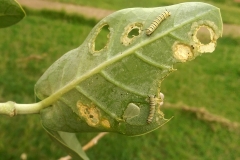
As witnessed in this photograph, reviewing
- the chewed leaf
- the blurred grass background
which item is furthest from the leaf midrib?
the blurred grass background

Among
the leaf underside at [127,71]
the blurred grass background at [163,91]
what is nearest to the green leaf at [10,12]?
the leaf underside at [127,71]

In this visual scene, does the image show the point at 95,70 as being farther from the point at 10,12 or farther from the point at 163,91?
the point at 163,91

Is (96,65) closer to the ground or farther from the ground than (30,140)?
farther from the ground

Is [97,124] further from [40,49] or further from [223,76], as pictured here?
[223,76]

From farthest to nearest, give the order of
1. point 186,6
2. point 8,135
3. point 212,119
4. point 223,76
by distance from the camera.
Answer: point 223,76, point 212,119, point 8,135, point 186,6

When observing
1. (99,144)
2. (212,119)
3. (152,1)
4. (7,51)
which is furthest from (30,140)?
(152,1)

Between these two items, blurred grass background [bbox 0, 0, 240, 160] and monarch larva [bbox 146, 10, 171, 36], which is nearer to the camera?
monarch larva [bbox 146, 10, 171, 36]

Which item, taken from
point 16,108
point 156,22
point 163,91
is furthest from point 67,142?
point 163,91

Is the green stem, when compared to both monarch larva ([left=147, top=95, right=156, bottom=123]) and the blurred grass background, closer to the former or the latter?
monarch larva ([left=147, top=95, right=156, bottom=123])
